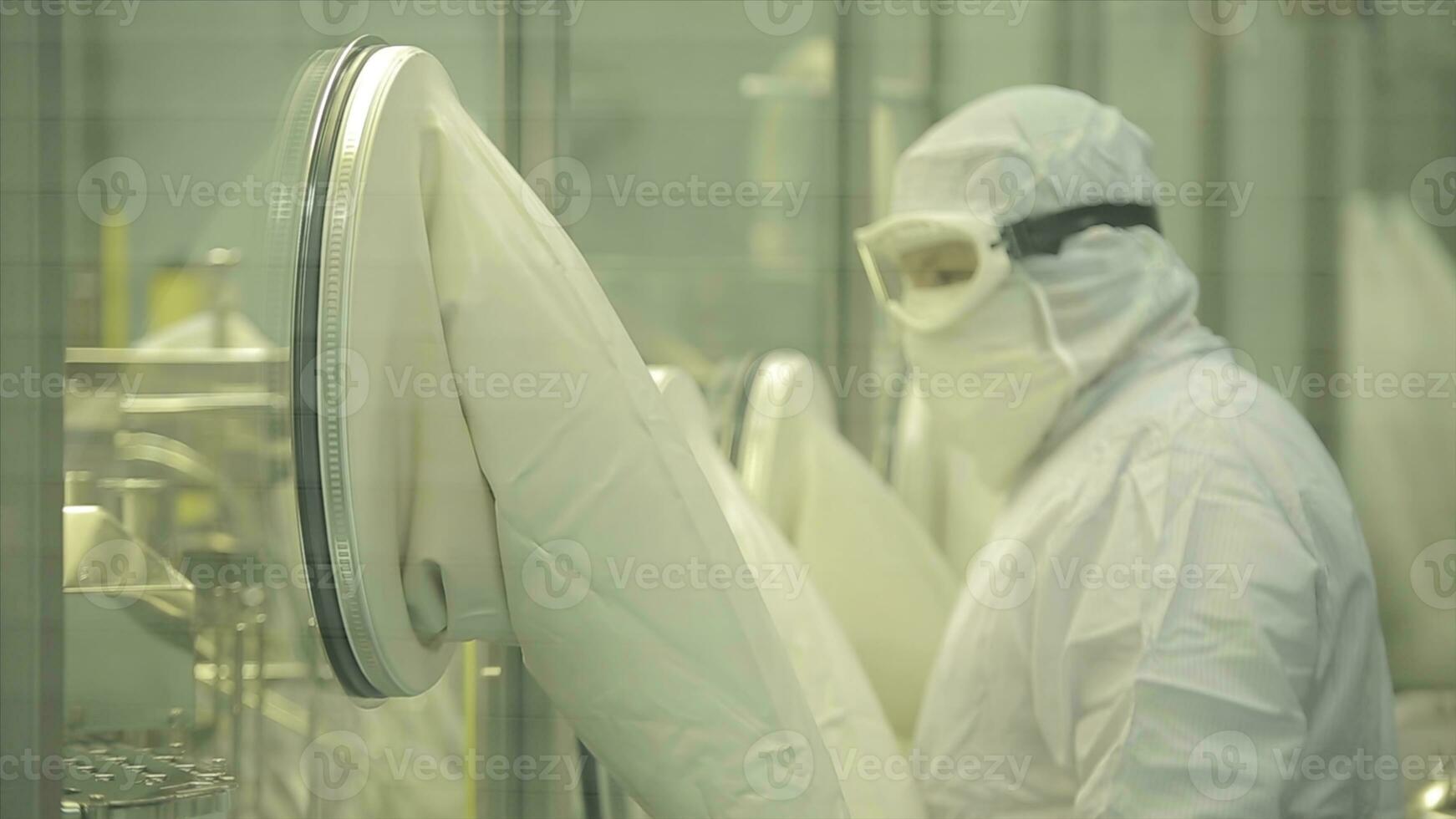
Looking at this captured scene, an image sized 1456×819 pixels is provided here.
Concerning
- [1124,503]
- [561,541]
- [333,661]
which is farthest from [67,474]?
[1124,503]

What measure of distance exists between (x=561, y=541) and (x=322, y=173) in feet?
0.72

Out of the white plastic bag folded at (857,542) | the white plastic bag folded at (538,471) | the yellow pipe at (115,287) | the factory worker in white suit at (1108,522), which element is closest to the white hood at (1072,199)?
the factory worker in white suit at (1108,522)

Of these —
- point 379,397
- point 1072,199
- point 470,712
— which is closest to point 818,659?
point 470,712

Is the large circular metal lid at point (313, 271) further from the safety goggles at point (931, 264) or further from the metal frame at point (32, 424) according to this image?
the safety goggles at point (931, 264)

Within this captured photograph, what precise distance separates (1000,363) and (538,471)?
0.66 m

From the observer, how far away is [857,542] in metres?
1.21

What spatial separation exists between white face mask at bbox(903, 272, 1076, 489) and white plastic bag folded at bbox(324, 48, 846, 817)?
1.83ft

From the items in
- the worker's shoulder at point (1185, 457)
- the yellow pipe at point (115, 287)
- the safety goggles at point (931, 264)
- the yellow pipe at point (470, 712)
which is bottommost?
the yellow pipe at point (470, 712)

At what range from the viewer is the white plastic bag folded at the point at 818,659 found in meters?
0.84

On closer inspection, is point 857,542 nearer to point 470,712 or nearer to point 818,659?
point 818,659

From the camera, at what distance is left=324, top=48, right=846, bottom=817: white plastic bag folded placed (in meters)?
0.61

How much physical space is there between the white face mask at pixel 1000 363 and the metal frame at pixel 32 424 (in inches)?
28.2

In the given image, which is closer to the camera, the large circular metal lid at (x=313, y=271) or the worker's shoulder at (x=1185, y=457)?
the large circular metal lid at (x=313, y=271)

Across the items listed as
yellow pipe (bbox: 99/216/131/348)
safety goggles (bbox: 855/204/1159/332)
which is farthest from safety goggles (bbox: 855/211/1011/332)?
yellow pipe (bbox: 99/216/131/348)
